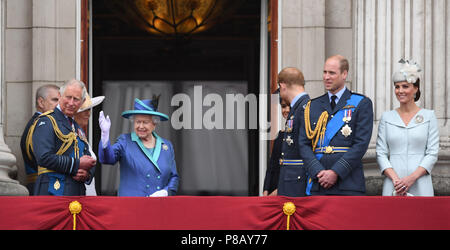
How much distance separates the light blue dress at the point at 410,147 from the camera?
7.04 meters

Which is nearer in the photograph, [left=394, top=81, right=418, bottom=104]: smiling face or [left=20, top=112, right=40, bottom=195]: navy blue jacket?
[left=394, top=81, right=418, bottom=104]: smiling face

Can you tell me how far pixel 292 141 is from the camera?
7.12 meters

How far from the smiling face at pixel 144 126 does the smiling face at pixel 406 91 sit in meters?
2.14

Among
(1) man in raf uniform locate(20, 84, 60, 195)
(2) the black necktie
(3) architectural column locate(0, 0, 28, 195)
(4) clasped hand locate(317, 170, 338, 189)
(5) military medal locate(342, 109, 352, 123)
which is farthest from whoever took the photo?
(3) architectural column locate(0, 0, 28, 195)

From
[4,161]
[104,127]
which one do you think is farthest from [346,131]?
[4,161]

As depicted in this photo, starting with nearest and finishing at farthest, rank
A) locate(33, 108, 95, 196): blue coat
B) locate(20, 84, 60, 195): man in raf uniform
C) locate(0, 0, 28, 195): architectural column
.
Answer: locate(33, 108, 95, 196): blue coat, locate(20, 84, 60, 195): man in raf uniform, locate(0, 0, 28, 195): architectural column

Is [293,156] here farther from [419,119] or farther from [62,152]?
[62,152]

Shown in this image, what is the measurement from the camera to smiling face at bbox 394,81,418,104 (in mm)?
7129

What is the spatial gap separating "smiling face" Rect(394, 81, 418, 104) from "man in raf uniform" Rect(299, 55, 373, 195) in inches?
17.9

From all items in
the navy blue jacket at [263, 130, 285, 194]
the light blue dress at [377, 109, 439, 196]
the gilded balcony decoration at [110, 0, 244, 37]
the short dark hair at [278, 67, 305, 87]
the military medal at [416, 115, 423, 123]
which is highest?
the gilded balcony decoration at [110, 0, 244, 37]

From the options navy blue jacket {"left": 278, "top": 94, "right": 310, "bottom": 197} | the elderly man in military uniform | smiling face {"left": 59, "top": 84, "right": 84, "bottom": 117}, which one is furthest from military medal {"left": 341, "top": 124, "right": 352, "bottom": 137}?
smiling face {"left": 59, "top": 84, "right": 84, "bottom": 117}

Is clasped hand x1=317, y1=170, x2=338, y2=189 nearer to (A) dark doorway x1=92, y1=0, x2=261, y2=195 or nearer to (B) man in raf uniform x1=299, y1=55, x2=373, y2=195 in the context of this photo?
(B) man in raf uniform x1=299, y1=55, x2=373, y2=195

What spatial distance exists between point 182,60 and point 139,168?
353 inches

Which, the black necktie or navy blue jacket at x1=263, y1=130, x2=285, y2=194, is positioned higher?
the black necktie
